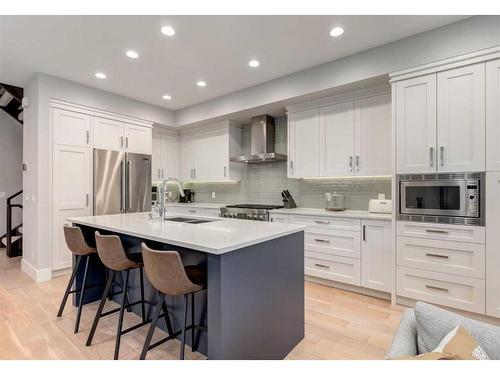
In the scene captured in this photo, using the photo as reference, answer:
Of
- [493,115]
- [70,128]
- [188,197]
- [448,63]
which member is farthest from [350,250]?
[70,128]

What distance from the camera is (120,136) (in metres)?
4.40

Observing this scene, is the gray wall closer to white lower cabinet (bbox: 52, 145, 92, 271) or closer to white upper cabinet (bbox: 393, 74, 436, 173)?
white lower cabinet (bbox: 52, 145, 92, 271)

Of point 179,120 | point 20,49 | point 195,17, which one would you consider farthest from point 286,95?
point 20,49

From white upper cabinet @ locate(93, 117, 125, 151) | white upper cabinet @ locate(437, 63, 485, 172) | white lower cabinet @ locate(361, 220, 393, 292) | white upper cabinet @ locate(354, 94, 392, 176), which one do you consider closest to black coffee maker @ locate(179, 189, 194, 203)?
white upper cabinet @ locate(93, 117, 125, 151)

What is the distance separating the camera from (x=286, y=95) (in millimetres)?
3613

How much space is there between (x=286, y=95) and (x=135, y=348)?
127 inches

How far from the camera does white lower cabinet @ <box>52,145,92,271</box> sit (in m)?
3.66

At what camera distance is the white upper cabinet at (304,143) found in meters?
3.74

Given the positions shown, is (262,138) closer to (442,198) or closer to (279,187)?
(279,187)

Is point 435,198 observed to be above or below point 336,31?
below

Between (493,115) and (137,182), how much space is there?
15.1ft

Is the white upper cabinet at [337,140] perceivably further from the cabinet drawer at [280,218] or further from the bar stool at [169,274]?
the bar stool at [169,274]

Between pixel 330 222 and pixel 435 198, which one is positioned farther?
pixel 330 222
